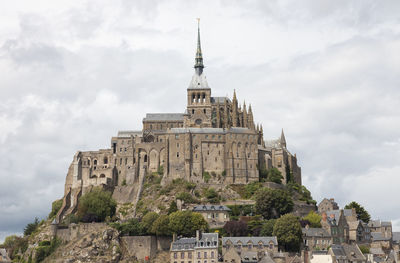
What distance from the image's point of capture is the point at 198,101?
396 ft

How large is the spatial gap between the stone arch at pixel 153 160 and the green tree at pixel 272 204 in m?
23.2

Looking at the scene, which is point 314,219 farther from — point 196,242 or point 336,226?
point 196,242

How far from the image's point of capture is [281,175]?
11062cm

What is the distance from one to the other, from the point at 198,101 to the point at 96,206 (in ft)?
105

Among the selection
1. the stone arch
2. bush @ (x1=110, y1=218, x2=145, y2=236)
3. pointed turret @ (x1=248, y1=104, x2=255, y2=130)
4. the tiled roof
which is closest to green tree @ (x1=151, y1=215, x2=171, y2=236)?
bush @ (x1=110, y1=218, x2=145, y2=236)

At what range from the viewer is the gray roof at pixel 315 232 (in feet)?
284

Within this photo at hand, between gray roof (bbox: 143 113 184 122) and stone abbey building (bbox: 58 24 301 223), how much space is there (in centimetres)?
20

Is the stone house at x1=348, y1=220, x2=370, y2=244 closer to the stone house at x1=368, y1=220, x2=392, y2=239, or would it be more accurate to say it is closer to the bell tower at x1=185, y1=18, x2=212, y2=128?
the stone house at x1=368, y1=220, x2=392, y2=239

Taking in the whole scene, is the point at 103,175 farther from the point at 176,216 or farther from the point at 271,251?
the point at 271,251

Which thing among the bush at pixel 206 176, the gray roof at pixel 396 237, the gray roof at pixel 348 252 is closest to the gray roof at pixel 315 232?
the gray roof at pixel 348 252

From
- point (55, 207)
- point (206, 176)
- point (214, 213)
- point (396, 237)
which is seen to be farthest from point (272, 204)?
point (55, 207)

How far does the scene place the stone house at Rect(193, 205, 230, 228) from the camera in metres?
93.2

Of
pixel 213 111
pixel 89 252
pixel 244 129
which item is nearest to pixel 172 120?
pixel 213 111

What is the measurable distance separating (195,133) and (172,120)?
11324 mm
